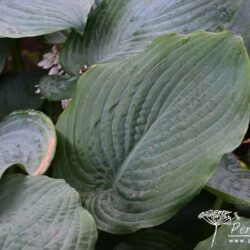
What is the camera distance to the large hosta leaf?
2.82 feet

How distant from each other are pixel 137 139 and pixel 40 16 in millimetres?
357

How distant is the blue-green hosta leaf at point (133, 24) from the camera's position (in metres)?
1.07

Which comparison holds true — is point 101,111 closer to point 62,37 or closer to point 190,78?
point 190,78

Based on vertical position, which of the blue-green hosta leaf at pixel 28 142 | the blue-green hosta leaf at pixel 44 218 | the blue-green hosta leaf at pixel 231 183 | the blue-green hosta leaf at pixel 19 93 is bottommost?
the blue-green hosta leaf at pixel 19 93

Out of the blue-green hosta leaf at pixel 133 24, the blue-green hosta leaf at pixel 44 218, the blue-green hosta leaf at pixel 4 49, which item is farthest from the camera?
the blue-green hosta leaf at pixel 4 49

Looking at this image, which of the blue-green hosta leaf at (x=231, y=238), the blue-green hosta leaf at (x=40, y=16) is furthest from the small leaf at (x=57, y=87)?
the blue-green hosta leaf at (x=231, y=238)

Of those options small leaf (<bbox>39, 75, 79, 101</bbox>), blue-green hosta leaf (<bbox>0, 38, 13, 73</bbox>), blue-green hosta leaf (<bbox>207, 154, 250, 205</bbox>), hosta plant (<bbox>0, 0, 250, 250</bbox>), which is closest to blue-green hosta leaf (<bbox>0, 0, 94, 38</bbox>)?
hosta plant (<bbox>0, 0, 250, 250</bbox>)

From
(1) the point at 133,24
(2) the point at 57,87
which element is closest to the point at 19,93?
(2) the point at 57,87

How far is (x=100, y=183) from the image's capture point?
973 millimetres

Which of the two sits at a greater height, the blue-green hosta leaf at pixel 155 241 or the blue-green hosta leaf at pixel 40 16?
the blue-green hosta leaf at pixel 40 16

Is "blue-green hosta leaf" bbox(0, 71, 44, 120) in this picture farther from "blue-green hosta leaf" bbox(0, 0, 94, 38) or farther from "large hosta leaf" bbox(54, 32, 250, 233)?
"large hosta leaf" bbox(54, 32, 250, 233)

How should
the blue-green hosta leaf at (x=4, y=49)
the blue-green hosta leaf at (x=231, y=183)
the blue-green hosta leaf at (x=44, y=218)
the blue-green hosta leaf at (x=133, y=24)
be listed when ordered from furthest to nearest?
1. the blue-green hosta leaf at (x=4, y=49)
2. the blue-green hosta leaf at (x=133, y=24)
3. the blue-green hosta leaf at (x=231, y=183)
4. the blue-green hosta leaf at (x=44, y=218)

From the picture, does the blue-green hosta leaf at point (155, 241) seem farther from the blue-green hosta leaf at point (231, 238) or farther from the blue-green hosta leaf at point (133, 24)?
the blue-green hosta leaf at point (133, 24)

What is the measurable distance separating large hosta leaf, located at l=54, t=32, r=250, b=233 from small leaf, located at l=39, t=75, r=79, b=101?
145 millimetres
